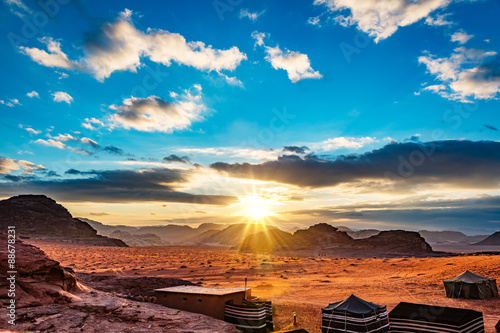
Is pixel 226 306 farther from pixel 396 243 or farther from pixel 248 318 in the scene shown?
pixel 396 243

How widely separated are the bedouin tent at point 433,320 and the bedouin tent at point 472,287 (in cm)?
1402

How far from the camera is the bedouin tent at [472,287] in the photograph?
24.2 meters

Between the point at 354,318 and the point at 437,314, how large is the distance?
3306 mm

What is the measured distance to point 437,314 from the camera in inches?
479

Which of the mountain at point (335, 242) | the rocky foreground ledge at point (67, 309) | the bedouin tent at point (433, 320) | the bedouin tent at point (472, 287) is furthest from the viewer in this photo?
the mountain at point (335, 242)

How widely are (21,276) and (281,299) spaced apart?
18.0 m

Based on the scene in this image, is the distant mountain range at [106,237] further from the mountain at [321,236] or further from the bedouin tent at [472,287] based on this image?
the bedouin tent at [472,287]

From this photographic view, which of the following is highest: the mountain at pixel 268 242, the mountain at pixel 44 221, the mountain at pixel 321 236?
the mountain at pixel 44 221

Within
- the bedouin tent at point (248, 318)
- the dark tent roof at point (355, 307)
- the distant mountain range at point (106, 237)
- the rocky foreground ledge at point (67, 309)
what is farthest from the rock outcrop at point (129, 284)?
the distant mountain range at point (106, 237)

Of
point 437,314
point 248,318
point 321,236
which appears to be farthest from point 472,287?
point 321,236

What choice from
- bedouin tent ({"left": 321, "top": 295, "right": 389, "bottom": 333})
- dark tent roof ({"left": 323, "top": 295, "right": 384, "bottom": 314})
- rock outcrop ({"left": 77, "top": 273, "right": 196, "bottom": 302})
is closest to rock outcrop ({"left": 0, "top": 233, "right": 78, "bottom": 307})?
rock outcrop ({"left": 77, "top": 273, "right": 196, "bottom": 302})

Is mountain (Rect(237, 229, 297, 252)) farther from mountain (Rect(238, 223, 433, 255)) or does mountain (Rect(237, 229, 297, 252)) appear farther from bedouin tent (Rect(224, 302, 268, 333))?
bedouin tent (Rect(224, 302, 268, 333))

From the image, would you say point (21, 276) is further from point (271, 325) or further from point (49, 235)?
point (49, 235)

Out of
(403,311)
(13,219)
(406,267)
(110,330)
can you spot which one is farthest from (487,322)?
(13,219)
